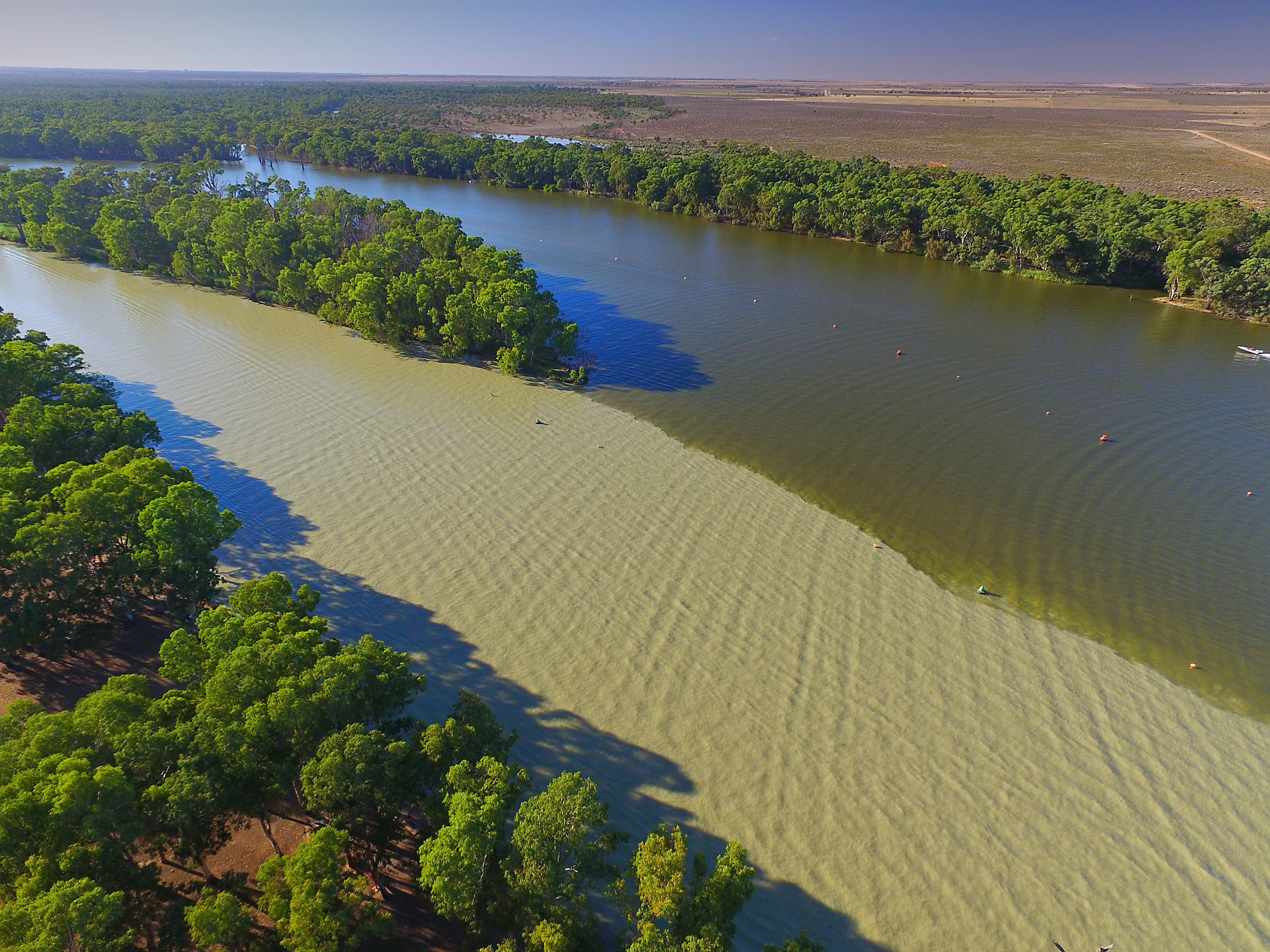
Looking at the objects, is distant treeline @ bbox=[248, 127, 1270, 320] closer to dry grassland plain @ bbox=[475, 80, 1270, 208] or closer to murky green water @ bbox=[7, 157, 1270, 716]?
murky green water @ bbox=[7, 157, 1270, 716]

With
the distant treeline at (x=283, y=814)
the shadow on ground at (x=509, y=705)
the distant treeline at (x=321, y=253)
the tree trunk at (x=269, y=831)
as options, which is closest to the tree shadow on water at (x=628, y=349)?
the distant treeline at (x=321, y=253)

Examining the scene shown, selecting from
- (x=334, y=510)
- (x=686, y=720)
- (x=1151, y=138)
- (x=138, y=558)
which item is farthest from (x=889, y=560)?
(x=1151, y=138)

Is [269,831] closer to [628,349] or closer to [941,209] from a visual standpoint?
[628,349]

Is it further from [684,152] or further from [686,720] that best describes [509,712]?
[684,152]

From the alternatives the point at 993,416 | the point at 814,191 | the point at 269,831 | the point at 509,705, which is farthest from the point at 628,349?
the point at 814,191

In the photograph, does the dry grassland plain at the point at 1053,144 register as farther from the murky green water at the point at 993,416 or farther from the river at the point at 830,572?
the river at the point at 830,572

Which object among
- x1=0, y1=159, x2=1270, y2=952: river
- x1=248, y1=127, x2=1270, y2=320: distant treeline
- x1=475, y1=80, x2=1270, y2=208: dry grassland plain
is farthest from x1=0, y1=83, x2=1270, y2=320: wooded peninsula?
x1=475, y1=80, x2=1270, y2=208: dry grassland plain
